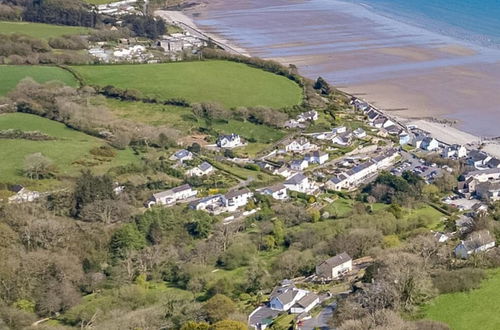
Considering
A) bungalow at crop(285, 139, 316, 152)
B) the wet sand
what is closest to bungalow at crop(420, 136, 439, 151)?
the wet sand

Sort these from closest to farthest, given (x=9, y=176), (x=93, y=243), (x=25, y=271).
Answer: (x=25, y=271)
(x=93, y=243)
(x=9, y=176)

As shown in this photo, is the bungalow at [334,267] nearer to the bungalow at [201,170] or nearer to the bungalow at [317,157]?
the bungalow at [201,170]

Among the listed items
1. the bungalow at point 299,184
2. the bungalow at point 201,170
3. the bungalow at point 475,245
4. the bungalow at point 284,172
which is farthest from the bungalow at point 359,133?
the bungalow at point 475,245

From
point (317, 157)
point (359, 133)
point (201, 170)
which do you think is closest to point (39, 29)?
point (359, 133)

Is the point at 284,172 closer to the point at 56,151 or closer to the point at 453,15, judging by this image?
the point at 56,151

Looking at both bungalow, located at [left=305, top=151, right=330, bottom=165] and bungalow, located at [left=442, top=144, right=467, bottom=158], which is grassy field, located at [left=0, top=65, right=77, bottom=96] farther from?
bungalow, located at [left=442, top=144, right=467, bottom=158]

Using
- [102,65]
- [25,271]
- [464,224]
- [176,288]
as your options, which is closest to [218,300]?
[176,288]

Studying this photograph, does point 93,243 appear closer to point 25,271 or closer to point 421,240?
point 25,271
